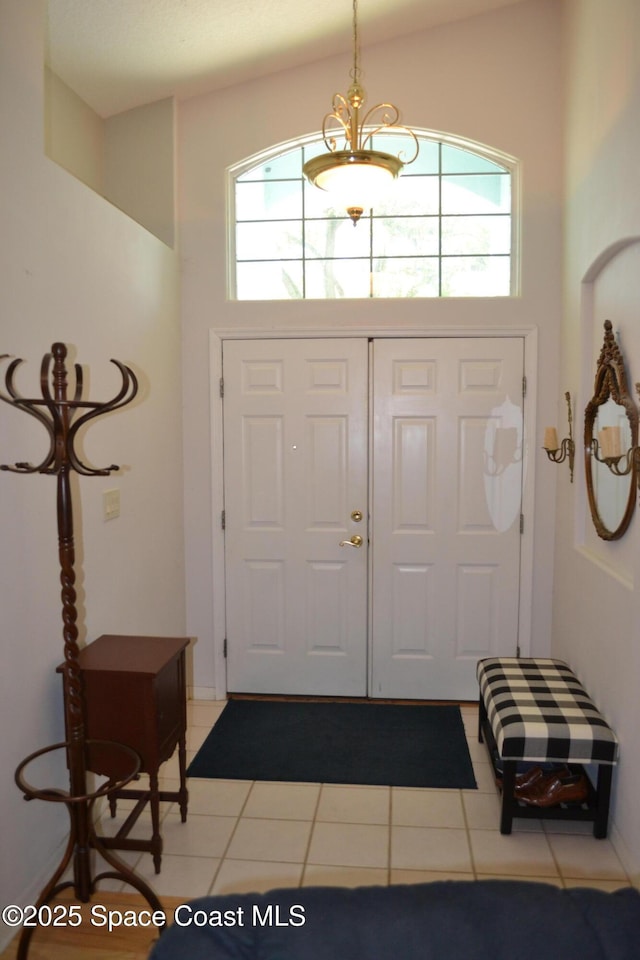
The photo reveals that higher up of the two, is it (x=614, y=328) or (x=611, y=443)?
(x=614, y=328)

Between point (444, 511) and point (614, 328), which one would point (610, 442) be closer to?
point (614, 328)

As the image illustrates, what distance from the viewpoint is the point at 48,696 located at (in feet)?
8.27

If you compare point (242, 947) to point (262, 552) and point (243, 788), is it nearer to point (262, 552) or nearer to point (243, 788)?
point (243, 788)

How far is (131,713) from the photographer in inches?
96.7

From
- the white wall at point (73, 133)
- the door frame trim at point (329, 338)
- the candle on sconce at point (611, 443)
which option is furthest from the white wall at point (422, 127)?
the candle on sconce at point (611, 443)

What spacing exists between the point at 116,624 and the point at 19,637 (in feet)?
2.66

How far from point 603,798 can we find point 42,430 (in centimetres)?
248

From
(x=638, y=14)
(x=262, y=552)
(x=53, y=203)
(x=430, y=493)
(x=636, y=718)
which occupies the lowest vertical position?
(x=636, y=718)

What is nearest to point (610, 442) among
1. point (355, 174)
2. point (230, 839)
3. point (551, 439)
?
point (551, 439)

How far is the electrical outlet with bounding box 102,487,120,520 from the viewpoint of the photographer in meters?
3.03

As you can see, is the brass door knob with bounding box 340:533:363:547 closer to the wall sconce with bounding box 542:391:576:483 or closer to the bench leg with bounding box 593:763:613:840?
the wall sconce with bounding box 542:391:576:483

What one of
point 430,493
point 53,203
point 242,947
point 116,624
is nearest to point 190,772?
point 116,624

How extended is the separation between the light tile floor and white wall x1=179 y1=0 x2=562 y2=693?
4.20 feet

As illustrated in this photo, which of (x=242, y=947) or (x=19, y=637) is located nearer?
(x=242, y=947)
